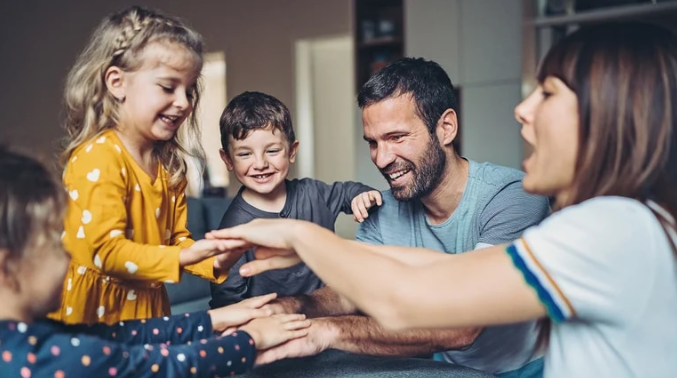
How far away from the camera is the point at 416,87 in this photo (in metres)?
1.66

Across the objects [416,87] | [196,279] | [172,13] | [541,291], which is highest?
[172,13]

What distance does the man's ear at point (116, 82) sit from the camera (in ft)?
4.28

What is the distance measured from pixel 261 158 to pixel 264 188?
80mm

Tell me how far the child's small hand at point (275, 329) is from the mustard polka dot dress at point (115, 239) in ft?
0.55

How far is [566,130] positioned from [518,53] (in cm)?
375

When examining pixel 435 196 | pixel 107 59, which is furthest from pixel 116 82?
pixel 435 196

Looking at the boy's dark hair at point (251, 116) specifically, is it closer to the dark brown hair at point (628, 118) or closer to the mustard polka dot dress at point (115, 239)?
the mustard polka dot dress at point (115, 239)

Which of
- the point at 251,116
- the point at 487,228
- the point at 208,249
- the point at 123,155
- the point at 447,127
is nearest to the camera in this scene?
the point at 208,249

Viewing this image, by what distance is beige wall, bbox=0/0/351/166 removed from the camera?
5.86 meters

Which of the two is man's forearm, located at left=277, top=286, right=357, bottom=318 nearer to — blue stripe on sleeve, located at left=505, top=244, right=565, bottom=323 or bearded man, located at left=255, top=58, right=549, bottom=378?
bearded man, located at left=255, top=58, right=549, bottom=378

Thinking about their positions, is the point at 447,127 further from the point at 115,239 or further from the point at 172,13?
the point at 172,13

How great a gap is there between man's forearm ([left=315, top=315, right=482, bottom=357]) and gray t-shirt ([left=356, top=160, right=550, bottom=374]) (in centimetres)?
24

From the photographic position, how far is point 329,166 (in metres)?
6.38

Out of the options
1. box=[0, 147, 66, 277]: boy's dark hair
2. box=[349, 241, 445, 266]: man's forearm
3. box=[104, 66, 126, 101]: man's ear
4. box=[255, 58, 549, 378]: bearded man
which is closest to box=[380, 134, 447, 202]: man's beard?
box=[255, 58, 549, 378]: bearded man
